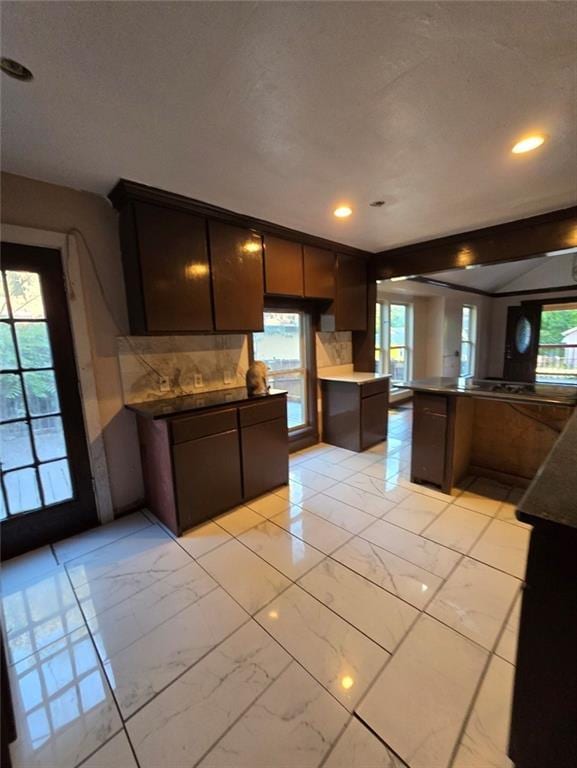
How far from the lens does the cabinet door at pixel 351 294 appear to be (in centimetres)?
367

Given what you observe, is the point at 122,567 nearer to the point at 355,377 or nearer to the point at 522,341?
the point at 355,377

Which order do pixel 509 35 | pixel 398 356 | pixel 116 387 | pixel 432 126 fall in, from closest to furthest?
pixel 509 35 < pixel 432 126 < pixel 116 387 < pixel 398 356

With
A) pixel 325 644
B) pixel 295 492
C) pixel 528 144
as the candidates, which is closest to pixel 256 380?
pixel 295 492

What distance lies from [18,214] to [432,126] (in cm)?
245

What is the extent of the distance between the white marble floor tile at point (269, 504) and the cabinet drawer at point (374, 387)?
5.25 ft

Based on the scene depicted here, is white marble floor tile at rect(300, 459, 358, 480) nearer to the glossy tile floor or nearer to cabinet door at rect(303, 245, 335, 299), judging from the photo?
the glossy tile floor

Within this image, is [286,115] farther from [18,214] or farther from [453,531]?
[453,531]

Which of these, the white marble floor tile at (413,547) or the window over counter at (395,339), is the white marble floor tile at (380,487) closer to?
the white marble floor tile at (413,547)

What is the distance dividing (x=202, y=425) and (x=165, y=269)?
3.78ft

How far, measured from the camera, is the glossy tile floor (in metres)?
1.11

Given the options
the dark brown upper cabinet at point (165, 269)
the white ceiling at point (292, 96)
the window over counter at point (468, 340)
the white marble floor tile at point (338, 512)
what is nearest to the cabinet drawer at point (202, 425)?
the dark brown upper cabinet at point (165, 269)

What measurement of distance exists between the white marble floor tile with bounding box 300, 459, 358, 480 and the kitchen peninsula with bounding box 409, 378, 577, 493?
64 cm

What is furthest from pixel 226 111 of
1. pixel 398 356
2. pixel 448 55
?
pixel 398 356

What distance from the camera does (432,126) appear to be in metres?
1.58
